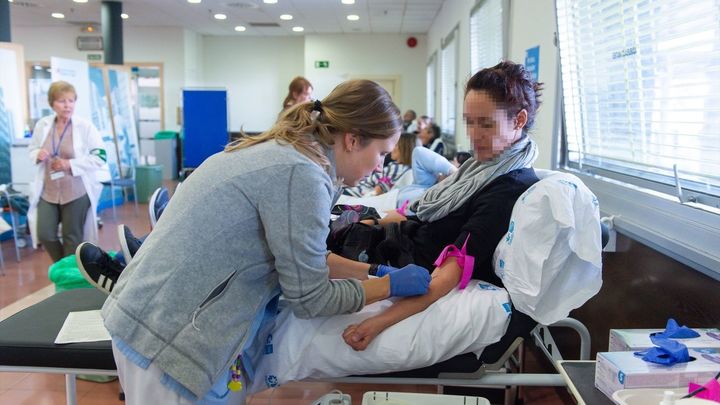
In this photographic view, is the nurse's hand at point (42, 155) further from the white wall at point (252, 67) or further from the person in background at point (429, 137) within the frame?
the white wall at point (252, 67)

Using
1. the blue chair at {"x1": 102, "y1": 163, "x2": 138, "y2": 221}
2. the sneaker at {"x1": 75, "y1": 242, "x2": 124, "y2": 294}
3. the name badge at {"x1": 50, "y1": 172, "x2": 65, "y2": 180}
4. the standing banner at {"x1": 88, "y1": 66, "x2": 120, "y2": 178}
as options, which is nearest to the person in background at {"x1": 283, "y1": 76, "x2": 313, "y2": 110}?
the name badge at {"x1": 50, "y1": 172, "x2": 65, "y2": 180}

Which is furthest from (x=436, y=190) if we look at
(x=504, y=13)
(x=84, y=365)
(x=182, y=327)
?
(x=504, y=13)

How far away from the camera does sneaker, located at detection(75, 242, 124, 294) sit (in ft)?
6.65

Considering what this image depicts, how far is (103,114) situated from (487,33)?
5219 mm

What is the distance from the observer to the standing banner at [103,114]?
290 inches

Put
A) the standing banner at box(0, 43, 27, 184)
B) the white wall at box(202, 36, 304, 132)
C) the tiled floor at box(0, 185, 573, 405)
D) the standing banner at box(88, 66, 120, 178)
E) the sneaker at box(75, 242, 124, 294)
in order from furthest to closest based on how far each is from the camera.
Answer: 1. the white wall at box(202, 36, 304, 132)
2. the standing banner at box(88, 66, 120, 178)
3. the standing banner at box(0, 43, 27, 184)
4. the tiled floor at box(0, 185, 573, 405)
5. the sneaker at box(75, 242, 124, 294)

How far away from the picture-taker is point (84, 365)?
164 centimetres

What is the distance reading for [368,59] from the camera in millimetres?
12367

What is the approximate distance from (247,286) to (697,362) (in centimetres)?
101

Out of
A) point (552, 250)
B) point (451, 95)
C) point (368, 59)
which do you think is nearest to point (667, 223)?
point (552, 250)

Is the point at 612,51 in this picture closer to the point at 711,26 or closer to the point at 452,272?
the point at 711,26

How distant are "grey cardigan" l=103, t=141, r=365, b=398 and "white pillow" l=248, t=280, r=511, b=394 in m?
0.25

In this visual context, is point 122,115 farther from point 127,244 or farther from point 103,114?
point 127,244

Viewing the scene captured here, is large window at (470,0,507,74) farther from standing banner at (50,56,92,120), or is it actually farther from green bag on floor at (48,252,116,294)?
standing banner at (50,56,92,120)
